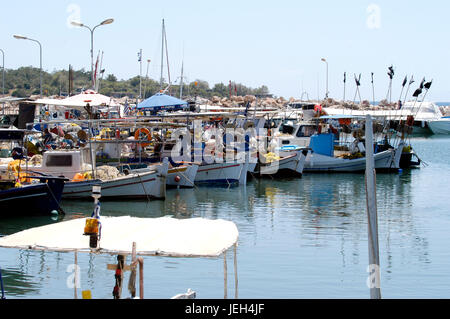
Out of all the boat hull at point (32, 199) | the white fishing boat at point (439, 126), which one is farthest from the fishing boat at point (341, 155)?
the white fishing boat at point (439, 126)

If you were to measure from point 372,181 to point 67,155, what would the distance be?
19.2 meters

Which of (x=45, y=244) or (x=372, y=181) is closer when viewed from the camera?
(x=372, y=181)

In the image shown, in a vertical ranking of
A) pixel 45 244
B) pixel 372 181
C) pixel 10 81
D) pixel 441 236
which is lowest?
pixel 441 236

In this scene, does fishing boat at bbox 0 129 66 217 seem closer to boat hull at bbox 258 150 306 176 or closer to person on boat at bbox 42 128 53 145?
person on boat at bbox 42 128 53 145

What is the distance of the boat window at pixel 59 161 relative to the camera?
88.5ft

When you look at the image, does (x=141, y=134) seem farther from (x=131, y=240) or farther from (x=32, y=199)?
(x=131, y=240)

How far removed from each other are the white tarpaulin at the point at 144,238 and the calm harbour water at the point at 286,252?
10.7 feet

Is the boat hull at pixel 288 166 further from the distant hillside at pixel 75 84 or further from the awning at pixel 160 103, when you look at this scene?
the distant hillside at pixel 75 84

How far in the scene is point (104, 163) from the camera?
30.8 meters

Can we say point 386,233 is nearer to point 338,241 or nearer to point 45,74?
point 338,241

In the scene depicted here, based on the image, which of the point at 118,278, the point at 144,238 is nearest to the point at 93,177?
the point at 144,238

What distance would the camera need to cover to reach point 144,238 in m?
11.0
